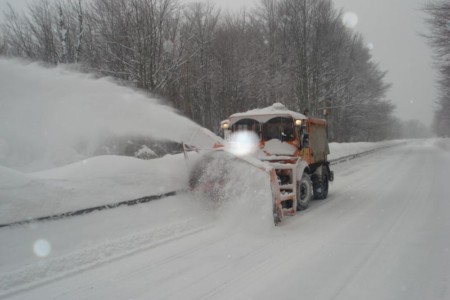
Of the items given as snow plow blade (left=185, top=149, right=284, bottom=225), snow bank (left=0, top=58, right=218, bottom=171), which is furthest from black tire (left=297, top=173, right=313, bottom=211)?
snow bank (left=0, top=58, right=218, bottom=171)

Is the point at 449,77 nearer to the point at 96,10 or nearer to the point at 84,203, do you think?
the point at 96,10

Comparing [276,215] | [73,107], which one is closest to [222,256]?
[276,215]

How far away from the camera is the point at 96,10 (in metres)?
19.6

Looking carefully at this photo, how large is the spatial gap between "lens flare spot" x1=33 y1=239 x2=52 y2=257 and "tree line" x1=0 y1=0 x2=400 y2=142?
11.8 metres

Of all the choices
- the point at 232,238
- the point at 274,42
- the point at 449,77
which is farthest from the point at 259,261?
the point at 274,42

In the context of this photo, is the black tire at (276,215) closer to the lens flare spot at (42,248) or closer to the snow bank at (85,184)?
the snow bank at (85,184)

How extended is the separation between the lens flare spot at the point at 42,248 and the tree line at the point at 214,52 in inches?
465

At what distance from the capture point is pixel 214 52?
24016 mm

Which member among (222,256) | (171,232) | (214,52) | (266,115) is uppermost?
(214,52)

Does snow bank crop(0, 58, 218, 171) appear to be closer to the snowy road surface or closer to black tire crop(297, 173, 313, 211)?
the snowy road surface

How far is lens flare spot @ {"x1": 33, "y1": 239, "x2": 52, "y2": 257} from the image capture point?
4850 millimetres

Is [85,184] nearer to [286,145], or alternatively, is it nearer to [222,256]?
[222,256]

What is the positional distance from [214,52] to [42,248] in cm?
2057

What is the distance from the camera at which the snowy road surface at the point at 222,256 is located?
4.12 metres
